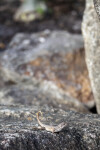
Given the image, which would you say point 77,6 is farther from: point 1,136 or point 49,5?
point 1,136

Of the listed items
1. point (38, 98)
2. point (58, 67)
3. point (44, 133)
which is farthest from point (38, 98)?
point (44, 133)

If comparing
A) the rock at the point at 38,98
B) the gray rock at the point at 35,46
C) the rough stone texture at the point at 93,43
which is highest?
the gray rock at the point at 35,46

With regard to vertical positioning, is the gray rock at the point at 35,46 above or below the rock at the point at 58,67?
above

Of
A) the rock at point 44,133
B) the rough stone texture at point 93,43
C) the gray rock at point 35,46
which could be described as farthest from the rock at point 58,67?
the rock at point 44,133

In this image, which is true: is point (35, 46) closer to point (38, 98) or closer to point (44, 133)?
point (38, 98)

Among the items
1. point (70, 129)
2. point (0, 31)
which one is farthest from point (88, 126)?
point (0, 31)

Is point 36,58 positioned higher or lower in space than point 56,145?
higher

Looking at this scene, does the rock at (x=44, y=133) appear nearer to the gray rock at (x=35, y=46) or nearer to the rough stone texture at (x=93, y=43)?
the rough stone texture at (x=93, y=43)
